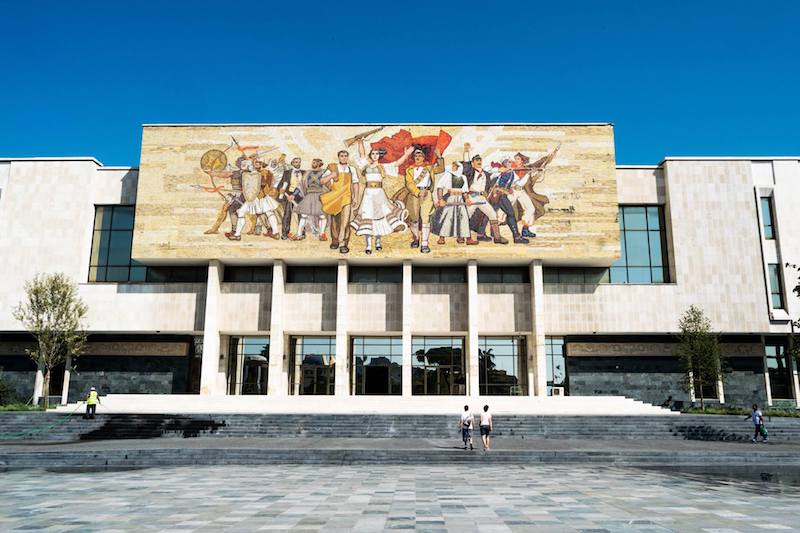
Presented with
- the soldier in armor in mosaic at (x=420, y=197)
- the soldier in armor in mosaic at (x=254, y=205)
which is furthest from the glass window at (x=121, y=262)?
the soldier in armor in mosaic at (x=420, y=197)

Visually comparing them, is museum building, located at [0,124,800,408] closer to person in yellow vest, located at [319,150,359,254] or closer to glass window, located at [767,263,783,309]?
glass window, located at [767,263,783,309]

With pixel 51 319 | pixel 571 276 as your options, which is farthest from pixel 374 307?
pixel 51 319

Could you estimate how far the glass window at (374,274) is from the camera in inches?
1598

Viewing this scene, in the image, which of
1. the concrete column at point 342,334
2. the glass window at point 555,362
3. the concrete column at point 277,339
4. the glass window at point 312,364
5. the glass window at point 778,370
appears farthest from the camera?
the glass window at point 312,364

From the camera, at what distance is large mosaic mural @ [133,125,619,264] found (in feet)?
125

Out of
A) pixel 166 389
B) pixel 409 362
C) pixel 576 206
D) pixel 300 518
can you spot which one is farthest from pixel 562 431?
pixel 166 389

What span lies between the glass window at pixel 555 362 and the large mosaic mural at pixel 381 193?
6277 millimetres

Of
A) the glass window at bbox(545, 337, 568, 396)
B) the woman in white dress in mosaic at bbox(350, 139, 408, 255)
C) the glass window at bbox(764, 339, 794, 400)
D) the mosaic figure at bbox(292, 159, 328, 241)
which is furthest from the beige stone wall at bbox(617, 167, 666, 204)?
the mosaic figure at bbox(292, 159, 328, 241)

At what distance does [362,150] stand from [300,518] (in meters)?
31.9

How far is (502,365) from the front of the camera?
4119cm

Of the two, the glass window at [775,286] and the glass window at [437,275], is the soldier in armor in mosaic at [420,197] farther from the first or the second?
the glass window at [775,286]

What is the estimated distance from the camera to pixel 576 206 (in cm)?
3831

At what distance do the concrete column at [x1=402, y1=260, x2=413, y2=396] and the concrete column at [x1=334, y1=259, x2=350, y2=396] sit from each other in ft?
12.1

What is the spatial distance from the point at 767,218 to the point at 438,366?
23857mm
